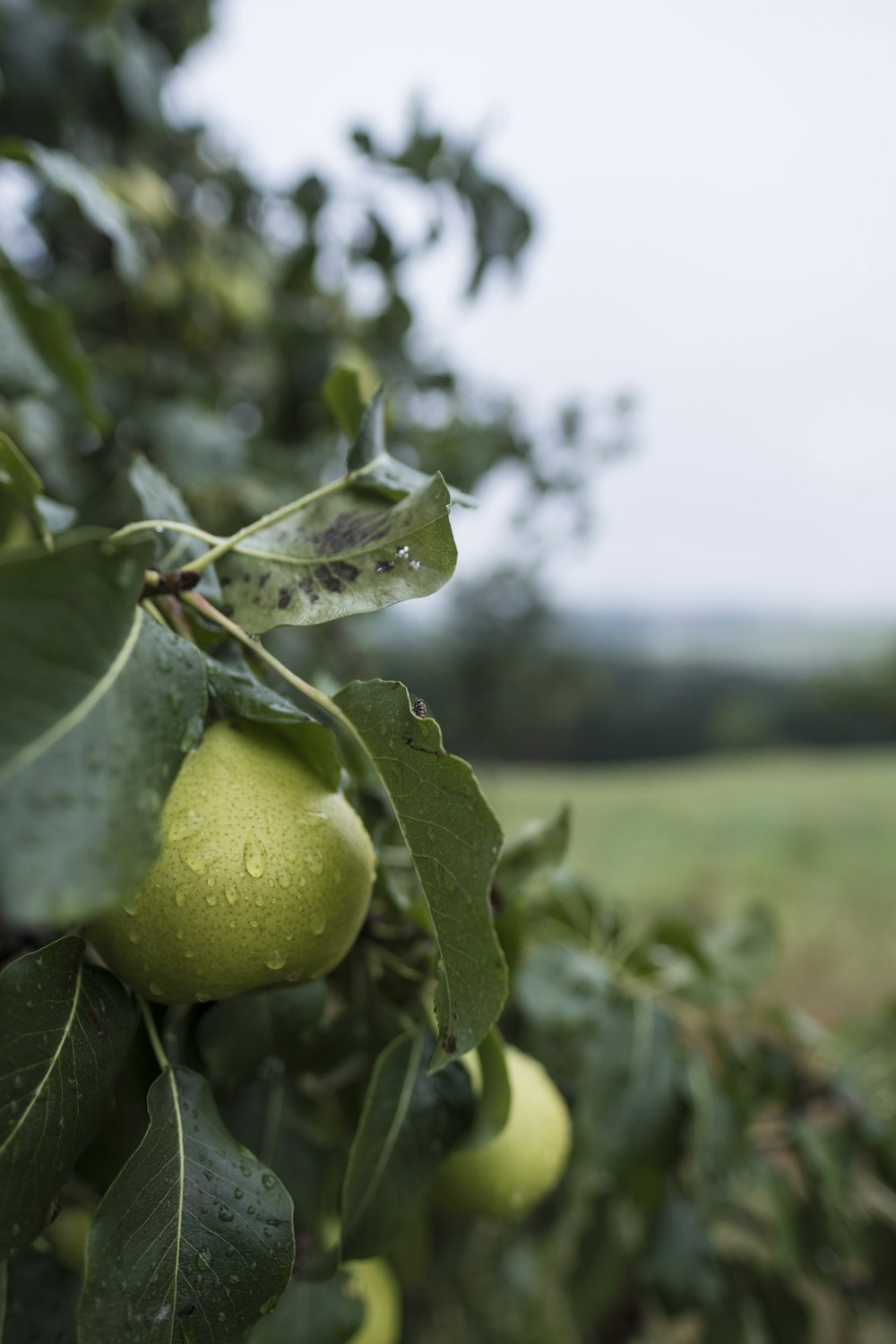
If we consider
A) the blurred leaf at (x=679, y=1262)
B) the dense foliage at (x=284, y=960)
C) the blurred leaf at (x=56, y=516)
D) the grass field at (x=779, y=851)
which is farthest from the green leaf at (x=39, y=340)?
the grass field at (x=779, y=851)

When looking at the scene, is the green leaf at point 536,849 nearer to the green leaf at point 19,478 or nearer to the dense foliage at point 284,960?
the dense foliage at point 284,960

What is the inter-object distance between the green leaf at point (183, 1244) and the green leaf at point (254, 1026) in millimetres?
77

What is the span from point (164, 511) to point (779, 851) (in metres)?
4.31

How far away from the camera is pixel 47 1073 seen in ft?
1.06

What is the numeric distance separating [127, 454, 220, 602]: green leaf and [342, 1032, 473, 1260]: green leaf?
0.27m

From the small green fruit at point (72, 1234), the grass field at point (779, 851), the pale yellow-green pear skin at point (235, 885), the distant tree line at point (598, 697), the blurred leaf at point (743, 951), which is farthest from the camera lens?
the distant tree line at point (598, 697)

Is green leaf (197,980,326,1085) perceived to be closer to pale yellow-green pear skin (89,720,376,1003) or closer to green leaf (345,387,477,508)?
pale yellow-green pear skin (89,720,376,1003)

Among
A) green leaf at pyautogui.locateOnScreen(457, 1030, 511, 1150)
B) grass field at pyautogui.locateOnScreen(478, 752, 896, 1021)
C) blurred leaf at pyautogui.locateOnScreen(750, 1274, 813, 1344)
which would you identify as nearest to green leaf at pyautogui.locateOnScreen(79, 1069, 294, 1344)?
green leaf at pyautogui.locateOnScreen(457, 1030, 511, 1150)

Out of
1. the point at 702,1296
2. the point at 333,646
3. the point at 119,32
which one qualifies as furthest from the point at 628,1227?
the point at 119,32

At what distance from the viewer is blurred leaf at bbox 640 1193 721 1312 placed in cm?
76

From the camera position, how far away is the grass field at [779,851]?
3.29 meters

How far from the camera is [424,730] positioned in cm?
31

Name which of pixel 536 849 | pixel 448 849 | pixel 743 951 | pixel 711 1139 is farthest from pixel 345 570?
pixel 743 951

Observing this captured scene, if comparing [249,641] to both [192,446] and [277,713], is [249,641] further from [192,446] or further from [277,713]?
[192,446]
